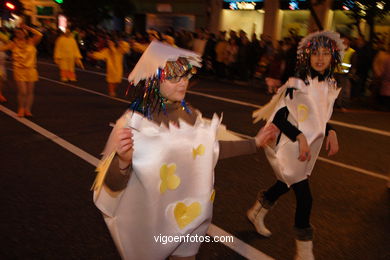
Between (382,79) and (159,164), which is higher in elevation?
(382,79)

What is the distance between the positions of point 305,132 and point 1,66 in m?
8.65

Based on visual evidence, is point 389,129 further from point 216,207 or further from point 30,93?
point 30,93

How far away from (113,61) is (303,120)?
31.1 ft

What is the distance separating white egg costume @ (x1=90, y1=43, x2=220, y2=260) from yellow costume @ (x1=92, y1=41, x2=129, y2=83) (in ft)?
31.9

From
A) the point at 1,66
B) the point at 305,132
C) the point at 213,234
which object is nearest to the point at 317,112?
the point at 305,132

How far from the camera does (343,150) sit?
274 inches

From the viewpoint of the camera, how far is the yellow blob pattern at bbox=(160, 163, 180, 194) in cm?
215

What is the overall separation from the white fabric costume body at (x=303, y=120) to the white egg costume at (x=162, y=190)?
107cm

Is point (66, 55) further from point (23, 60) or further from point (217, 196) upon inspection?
point (217, 196)

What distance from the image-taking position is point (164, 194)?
219 cm

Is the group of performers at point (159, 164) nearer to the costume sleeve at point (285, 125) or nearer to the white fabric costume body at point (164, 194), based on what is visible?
the white fabric costume body at point (164, 194)

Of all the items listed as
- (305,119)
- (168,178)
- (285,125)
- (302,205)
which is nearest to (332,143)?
(305,119)

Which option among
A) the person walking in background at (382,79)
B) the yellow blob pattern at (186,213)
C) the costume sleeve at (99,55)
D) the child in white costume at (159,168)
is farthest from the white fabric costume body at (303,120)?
the costume sleeve at (99,55)

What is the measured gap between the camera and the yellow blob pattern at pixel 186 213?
2.25 m
